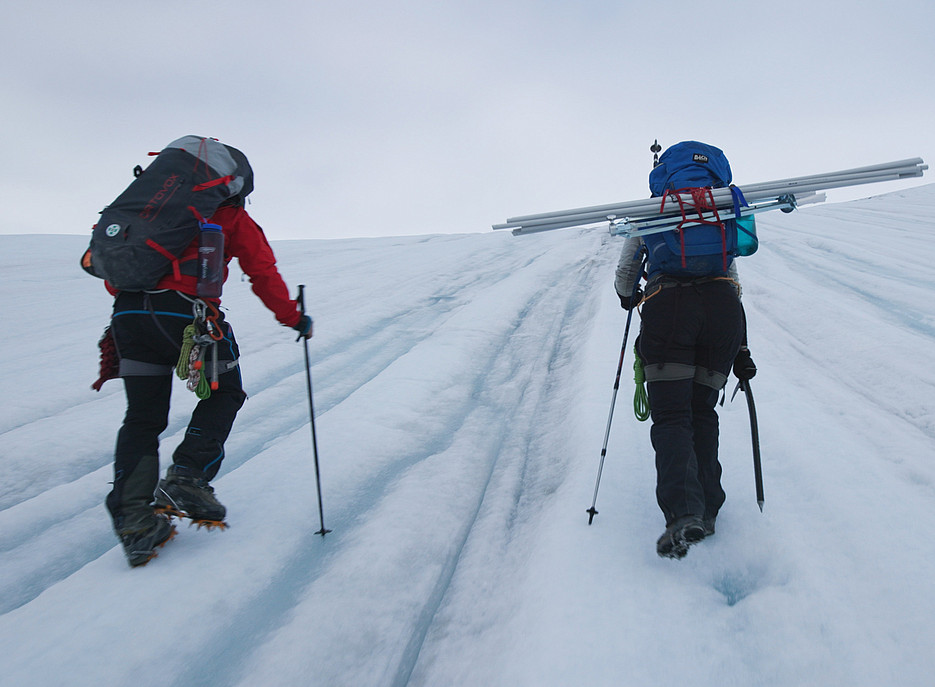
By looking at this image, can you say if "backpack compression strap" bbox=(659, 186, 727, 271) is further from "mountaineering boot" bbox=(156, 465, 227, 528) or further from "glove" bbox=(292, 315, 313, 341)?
"mountaineering boot" bbox=(156, 465, 227, 528)

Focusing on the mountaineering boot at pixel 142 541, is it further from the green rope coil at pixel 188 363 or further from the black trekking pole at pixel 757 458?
the black trekking pole at pixel 757 458

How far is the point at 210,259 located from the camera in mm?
2424

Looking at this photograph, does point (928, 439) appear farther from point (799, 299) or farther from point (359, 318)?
point (359, 318)

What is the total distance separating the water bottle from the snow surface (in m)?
1.17

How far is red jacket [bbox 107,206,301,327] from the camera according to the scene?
2.57 metres

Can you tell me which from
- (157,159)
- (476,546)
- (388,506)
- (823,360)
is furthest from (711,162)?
(823,360)

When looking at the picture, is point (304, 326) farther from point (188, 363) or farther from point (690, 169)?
point (690, 169)

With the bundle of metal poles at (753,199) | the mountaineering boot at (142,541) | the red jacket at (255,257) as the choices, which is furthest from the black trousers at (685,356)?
the mountaineering boot at (142,541)

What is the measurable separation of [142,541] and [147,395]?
0.63 metres

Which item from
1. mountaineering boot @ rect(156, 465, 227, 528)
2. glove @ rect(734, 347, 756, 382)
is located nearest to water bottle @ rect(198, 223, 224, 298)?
mountaineering boot @ rect(156, 465, 227, 528)

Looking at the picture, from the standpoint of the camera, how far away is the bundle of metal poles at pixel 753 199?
222 centimetres

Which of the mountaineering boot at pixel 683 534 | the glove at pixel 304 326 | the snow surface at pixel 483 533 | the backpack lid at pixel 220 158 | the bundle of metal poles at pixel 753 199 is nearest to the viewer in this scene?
the snow surface at pixel 483 533

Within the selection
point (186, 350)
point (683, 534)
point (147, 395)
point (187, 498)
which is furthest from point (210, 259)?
point (683, 534)

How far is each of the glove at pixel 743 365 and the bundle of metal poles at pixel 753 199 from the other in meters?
0.66
